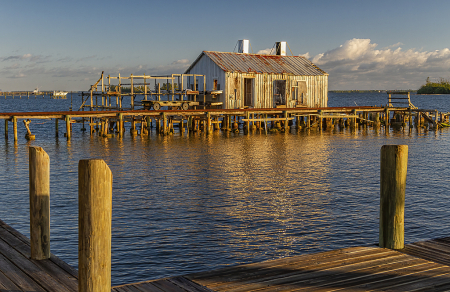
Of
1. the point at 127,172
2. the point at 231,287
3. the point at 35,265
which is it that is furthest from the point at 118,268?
the point at 127,172

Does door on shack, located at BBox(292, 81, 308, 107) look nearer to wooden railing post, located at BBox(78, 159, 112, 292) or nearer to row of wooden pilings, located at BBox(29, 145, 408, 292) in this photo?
row of wooden pilings, located at BBox(29, 145, 408, 292)

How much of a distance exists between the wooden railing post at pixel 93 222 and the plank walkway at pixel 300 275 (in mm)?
792

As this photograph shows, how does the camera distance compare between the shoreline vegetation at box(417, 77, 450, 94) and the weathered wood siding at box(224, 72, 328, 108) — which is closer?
the weathered wood siding at box(224, 72, 328, 108)

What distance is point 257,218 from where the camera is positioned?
12656 millimetres

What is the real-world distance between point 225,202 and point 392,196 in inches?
323

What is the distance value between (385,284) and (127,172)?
15768 millimetres

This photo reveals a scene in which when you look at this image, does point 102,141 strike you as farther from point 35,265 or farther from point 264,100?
point 35,265

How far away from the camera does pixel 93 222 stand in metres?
4.59

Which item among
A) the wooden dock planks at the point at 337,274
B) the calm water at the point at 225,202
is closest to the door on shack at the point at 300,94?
the calm water at the point at 225,202

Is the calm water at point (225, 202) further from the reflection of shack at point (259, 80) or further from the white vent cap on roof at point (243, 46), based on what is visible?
the white vent cap on roof at point (243, 46)

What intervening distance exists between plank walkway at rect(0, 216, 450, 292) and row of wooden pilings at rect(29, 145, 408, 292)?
34 centimetres

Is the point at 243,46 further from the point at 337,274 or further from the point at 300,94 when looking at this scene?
the point at 337,274

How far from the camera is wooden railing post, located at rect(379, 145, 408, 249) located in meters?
Answer: 6.69

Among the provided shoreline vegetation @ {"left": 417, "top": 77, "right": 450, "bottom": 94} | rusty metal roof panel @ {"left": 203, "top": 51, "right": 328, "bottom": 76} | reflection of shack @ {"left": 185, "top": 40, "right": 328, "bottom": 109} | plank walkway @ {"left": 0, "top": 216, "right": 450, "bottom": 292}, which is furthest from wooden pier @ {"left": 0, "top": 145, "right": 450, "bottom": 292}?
shoreline vegetation @ {"left": 417, "top": 77, "right": 450, "bottom": 94}
